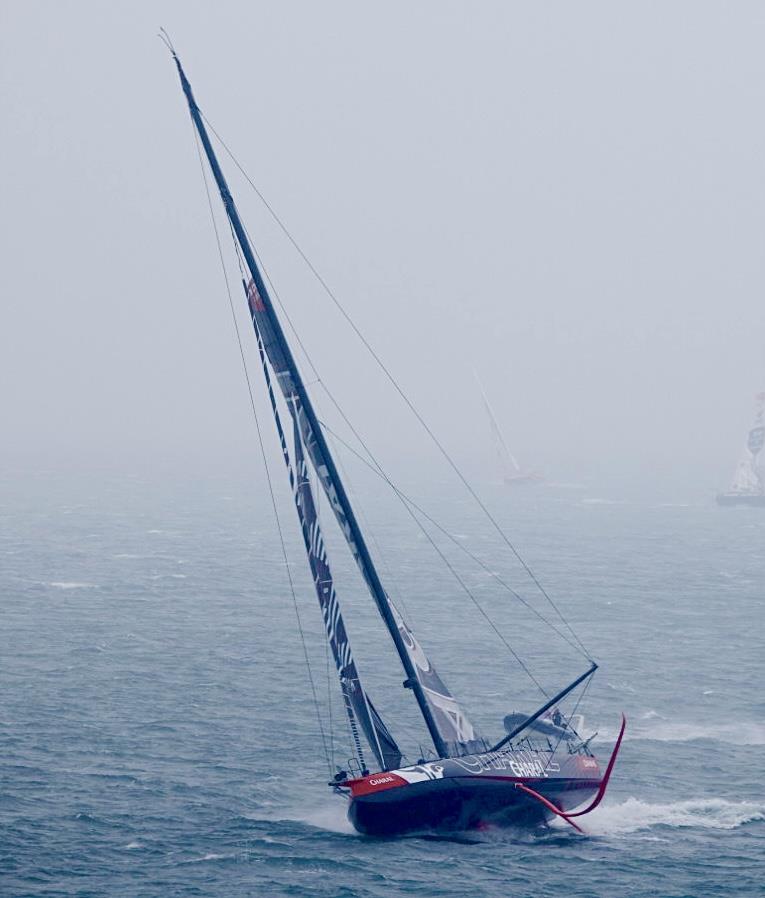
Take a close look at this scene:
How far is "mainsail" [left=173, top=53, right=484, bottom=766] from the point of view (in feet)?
153

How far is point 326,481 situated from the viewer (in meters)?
47.5

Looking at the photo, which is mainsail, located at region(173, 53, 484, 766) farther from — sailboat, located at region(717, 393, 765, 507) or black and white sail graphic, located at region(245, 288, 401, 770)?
sailboat, located at region(717, 393, 765, 507)

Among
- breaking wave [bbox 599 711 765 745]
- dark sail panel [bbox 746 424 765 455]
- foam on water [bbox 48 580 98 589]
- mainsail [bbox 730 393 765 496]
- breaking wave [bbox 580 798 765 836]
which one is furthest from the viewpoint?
dark sail panel [bbox 746 424 765 455]

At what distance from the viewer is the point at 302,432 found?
48.1m

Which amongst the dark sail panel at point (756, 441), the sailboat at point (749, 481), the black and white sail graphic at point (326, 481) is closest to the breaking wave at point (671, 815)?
the black and white sail graphic at point (326, 481)

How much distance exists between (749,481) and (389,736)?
496 feet

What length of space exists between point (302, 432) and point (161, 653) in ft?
109

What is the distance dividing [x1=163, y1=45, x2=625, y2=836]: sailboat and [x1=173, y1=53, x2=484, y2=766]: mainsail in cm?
4

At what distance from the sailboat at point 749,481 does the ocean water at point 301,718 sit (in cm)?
5938

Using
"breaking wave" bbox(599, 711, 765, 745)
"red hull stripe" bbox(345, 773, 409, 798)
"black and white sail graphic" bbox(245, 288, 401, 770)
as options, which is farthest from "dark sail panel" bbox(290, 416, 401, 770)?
"breaking wave" bbox(599, 711, 765, 745)

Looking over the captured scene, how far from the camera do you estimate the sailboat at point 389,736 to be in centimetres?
4616

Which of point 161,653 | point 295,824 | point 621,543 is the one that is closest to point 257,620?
point 161,653

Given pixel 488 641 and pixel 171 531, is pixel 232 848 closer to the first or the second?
pixel 488 641

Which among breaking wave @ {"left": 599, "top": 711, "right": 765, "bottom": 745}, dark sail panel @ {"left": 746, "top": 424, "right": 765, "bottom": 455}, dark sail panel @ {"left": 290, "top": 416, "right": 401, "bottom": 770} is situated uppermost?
dark sail panel @ {"left": 290, "top": 416, "right": 401, "bottom": 770}
